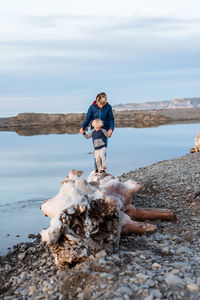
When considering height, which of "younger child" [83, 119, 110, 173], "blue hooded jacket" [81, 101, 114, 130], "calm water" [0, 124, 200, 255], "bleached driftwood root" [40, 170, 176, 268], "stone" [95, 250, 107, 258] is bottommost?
"calm water" [0, 124, 200, 255]

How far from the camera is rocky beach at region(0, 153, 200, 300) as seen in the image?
5.48 metres

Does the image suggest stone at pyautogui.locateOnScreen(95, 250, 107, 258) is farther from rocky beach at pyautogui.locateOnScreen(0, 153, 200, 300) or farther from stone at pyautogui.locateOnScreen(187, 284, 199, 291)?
stone at pyautogui.locateOnScreen(187, 284, 199, 291)

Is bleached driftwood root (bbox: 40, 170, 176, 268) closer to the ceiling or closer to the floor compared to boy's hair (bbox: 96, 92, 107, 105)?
closer to the floor

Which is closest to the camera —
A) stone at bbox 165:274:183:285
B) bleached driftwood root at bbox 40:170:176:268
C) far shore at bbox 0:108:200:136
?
stone at bbox 165:274:183:285

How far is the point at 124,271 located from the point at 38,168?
17.8 m

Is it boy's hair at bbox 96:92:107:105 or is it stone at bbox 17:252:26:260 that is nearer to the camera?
stone at bbox 17:252:26:260

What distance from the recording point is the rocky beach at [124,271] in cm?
548

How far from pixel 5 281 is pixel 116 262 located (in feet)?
7.27

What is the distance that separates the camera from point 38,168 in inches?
917

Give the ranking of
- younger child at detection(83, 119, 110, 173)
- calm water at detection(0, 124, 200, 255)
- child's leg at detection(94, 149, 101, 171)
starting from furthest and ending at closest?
child's leg at detection(94, 149, 101, 171)
younger child at detection(83, 119, 110, 173)
calm water at detection(0, 124, 200, 255)

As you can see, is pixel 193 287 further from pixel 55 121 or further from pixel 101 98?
pixel 55 121

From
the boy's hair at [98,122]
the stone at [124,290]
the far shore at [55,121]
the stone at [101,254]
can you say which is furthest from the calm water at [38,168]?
the far shore at [55,121]

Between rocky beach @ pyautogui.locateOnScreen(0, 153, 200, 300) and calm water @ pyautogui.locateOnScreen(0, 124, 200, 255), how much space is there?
5.80 ft

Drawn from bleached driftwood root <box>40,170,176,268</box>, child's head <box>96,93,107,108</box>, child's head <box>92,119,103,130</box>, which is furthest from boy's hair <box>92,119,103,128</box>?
bleached driftwood root <box>40,170,176,268</box>
